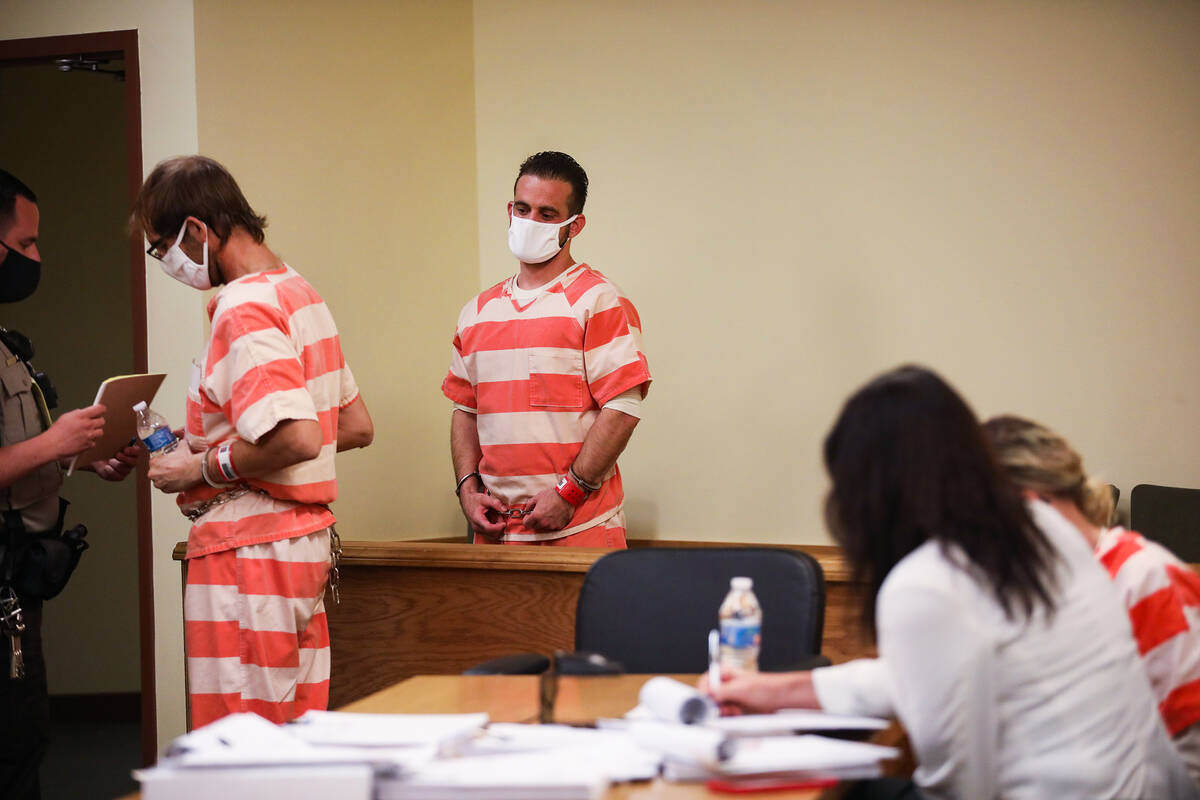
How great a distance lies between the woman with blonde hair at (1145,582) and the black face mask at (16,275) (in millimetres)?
2397

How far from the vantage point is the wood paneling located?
321cm

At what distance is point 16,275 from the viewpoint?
9.95 ft

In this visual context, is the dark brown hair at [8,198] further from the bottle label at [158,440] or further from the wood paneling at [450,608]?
the wood paneling at [450,608]

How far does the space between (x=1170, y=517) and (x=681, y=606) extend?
206 cm

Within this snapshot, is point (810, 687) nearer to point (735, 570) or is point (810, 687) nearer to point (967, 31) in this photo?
point (735, 570)

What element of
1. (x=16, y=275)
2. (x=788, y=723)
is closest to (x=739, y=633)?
(x=788, y=723)

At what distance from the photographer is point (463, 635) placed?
3.36 meters

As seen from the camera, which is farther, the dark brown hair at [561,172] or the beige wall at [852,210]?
the beige wall at [852,210]

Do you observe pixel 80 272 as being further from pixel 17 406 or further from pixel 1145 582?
pixel 1145 582

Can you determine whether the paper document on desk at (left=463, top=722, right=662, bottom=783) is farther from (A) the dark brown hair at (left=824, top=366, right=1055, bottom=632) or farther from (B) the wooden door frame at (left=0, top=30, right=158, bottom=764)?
(B) the wooden door frame at (left=0, top=30, right=158, bottom=764)

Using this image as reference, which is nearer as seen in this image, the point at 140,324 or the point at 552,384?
the point at 552,384

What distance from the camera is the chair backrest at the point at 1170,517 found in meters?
3.65

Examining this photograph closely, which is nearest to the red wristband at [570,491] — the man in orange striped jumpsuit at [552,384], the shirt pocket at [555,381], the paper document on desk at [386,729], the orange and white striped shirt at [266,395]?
the man in orange striped jumpsuit at [552,384]

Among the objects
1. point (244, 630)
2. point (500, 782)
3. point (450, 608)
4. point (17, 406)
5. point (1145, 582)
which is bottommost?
point (450, 608)
